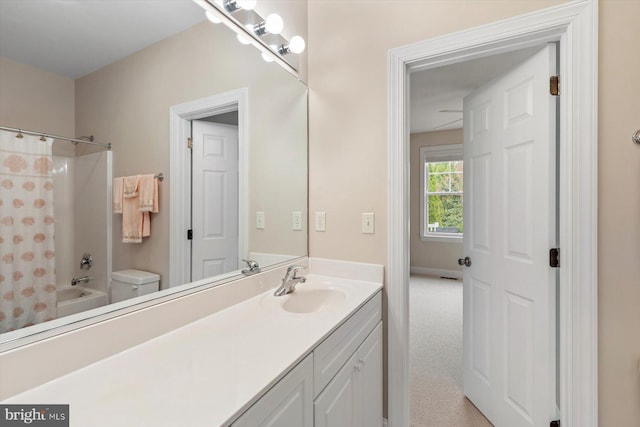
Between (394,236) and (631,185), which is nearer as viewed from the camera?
(631,185)

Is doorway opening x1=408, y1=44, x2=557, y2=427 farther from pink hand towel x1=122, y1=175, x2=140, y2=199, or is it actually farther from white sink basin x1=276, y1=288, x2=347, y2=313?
pink hand towel x1=122, y1=175, x2=140, y2=199

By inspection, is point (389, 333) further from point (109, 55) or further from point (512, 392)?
point (109, 55)

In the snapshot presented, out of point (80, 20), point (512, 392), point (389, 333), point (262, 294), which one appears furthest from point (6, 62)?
point (512, 392)

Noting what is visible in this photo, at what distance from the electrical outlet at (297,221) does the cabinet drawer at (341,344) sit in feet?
2.05

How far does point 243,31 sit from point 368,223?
118 cm

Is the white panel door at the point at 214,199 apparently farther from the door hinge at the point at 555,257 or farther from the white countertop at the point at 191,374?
the door hinge at the point at 555,257

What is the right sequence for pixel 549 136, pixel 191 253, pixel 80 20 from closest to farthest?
pixel 80 20, pixel 191 253, pixel 549 136

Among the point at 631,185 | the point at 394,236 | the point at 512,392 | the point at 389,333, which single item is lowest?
the point at 512,392

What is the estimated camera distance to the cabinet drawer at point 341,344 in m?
0.95

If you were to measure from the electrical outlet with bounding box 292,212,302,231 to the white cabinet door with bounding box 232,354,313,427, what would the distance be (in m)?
0.95

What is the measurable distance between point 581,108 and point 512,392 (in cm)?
149

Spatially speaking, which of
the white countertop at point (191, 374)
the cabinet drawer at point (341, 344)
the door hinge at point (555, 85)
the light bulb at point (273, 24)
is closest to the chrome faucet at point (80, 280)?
the white countertop at point (191, 374)

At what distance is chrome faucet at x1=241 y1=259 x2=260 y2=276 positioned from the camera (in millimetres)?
1369

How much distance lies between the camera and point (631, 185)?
3.83ft
